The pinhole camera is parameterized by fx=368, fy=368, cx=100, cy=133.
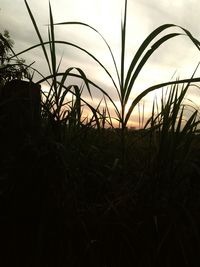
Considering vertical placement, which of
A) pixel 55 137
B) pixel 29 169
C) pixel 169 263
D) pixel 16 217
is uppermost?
pixel 55 137

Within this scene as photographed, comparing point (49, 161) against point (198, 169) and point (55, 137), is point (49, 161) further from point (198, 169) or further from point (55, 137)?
A: point (198, 169)

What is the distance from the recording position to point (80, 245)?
1.28 meters

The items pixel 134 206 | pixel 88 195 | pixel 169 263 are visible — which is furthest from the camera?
pixel 88 195

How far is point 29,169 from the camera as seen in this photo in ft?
4.44

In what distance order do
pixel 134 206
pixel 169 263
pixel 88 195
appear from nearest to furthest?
pixel 169 263 → pixel 134 206 → pixel 88 195

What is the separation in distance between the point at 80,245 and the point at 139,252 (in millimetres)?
207

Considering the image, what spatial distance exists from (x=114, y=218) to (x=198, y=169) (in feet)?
1.29

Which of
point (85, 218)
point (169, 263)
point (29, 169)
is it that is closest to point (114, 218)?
point (85, 218)

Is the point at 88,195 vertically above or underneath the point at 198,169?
underneath

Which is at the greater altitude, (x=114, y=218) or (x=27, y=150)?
(x=27, y=150)

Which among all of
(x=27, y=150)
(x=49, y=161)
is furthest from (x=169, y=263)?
(x=27, y=150)

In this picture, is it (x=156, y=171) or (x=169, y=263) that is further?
(x=156, y=171)

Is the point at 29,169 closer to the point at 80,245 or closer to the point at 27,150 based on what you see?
the point at 27,150

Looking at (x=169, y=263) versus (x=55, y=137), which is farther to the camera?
(x=55, y=137)
